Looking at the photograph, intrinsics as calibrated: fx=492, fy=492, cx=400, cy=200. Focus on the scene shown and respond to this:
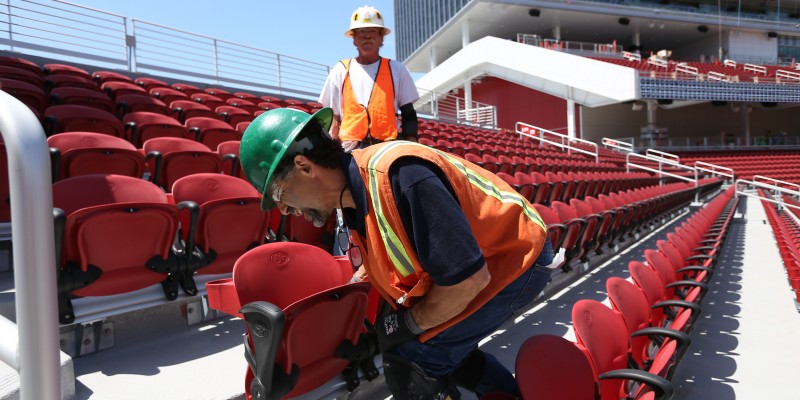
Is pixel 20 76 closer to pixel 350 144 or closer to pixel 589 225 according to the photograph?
pixel 350 144

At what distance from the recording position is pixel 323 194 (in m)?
1.12

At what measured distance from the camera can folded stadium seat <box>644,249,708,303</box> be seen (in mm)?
2559

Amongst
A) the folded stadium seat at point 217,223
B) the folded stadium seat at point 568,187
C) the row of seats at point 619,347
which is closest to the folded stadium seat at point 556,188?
the folded stadium seat at point 568,187

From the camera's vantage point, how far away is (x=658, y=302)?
2.41m

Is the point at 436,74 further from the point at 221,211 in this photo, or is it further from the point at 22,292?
the point at 22,292

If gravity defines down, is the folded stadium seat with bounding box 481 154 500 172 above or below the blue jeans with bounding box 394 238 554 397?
above

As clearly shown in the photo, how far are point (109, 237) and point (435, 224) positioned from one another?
1582 millimetres

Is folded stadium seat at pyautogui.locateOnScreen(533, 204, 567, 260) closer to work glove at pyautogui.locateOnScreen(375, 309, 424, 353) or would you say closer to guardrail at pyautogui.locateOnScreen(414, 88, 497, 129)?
work glove at pyautogui.locateOnScreen(375, 309, 424, 353)

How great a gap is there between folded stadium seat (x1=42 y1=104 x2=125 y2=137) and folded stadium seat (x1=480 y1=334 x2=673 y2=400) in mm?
3590

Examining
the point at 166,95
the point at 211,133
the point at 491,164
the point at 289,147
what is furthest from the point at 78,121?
the point at 491,164

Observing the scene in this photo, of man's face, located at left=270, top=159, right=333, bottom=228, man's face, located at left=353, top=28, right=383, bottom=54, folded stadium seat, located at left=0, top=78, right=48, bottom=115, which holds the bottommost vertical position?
man's face, located at left=270, top=159, right=333, bottom=228

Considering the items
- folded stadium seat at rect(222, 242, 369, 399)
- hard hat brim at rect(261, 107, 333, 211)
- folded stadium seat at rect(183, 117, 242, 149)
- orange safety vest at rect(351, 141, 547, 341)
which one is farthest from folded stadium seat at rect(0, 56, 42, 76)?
orange safety vest at rect(351, 141, 547, 341)

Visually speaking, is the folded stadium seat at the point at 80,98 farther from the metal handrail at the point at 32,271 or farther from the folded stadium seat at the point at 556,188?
the metal handrail at the point at 32,271

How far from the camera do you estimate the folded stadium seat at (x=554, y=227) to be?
302 centimetres
